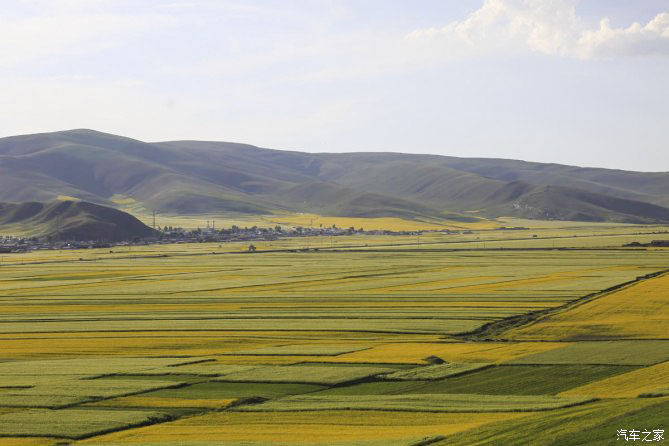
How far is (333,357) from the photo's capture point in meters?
43.9

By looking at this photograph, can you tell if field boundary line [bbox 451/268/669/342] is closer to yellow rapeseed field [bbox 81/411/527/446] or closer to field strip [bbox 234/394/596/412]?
Answer: field strip [bbox 234/394/596/412]

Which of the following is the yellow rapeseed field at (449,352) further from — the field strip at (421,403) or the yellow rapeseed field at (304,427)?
the yellow rapeseed field at (304,427)

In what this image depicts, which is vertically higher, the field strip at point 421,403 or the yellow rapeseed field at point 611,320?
the yellow rapeseed field at point 611,320

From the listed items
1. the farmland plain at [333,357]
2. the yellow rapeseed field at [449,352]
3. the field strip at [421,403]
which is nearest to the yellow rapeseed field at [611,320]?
the farmland plain at [333,357]

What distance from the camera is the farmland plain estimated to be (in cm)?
2981

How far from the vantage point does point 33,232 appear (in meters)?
195

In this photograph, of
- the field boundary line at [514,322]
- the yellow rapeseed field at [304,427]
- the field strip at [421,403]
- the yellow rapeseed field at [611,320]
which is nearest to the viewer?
Result: the yellow rapeseed field at [304,427]

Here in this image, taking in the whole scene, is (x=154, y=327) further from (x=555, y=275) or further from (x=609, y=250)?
(x=609, y=250)

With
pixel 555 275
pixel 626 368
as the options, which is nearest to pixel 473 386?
pixel 626 368

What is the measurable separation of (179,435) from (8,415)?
6733 mm

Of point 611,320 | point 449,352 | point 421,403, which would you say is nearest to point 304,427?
point 421,403

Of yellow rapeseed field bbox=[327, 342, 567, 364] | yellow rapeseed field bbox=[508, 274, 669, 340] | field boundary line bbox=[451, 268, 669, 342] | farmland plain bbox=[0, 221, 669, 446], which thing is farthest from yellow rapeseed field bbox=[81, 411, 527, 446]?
yellow rapeseed field bbox=[508, 274, 669, 340]

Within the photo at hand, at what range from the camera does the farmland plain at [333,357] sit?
97.8 ft

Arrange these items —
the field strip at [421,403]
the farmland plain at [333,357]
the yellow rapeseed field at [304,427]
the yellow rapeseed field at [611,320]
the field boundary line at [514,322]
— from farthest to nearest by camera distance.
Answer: the field boundary line at [514,322]
the yellow rapeseed field at [611,320]
the field strip at [421,403]
the farmland plain at [333,357]
the yellow rapeseed field at [304,427]
